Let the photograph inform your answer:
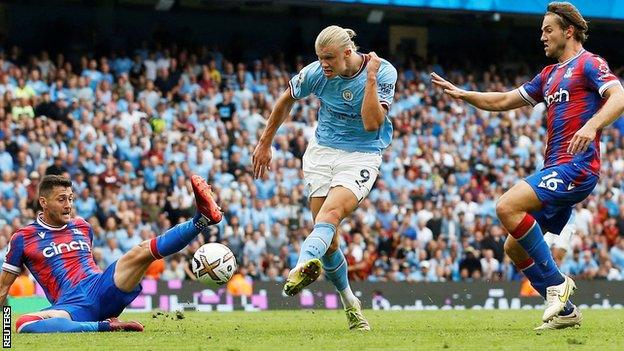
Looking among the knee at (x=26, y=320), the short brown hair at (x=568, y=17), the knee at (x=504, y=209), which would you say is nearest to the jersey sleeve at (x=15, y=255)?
the knee at (x=26, y=320)

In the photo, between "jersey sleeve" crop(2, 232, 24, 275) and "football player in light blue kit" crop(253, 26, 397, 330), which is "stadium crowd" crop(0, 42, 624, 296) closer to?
"jersey sleeve" crop(2, 232, 24, 275)

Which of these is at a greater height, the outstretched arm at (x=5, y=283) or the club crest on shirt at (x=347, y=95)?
the club crest on shirt at (x=347, y=95)

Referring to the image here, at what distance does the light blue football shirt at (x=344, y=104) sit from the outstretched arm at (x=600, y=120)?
175 cm

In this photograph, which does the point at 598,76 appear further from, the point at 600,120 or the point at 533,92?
the point at 533,92

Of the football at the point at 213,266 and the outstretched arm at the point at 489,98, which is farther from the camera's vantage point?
the outstretched arm at the point at 489,98

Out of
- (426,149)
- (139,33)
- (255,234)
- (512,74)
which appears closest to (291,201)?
(255,234)

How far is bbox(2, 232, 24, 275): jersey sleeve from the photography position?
10922mm

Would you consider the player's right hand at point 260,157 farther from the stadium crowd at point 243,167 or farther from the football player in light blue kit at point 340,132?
the stadium crowd at point 243,167

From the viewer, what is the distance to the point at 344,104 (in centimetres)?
1064

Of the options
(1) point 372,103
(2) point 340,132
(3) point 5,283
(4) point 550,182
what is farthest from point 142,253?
(4) point 550,182

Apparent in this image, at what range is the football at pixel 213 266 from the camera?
424 inches

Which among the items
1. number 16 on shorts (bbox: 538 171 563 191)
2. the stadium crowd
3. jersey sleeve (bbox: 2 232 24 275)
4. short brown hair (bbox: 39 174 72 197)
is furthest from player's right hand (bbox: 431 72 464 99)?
the stadium crowd

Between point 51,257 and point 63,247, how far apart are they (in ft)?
0.52

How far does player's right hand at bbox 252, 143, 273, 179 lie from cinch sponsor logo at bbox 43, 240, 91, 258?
5.96 feet
